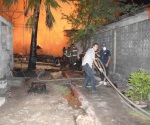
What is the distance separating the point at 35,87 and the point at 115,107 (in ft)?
14.0

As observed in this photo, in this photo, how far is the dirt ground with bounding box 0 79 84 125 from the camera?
226 inches

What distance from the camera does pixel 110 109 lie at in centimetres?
615

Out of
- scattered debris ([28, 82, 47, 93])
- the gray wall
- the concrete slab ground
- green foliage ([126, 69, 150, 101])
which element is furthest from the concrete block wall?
green foliage ([126, 69, 150, 101])

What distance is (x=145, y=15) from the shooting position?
7734 millimetres

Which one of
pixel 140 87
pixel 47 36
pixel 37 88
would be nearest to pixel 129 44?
pixel 140 87

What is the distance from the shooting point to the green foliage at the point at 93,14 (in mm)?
13102

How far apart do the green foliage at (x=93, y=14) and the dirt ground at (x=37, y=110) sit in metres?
6.03

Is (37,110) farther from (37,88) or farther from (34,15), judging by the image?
(34,15)

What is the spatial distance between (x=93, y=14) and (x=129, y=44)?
15.9 ft

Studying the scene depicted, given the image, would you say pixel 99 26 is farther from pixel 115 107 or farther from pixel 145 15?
pixel 115 107

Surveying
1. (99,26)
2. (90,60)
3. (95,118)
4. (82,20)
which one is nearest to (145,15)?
(90,60)

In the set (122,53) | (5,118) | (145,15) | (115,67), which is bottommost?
(5,118)

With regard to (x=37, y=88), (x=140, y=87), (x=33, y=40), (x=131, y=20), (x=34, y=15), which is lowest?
(x=37, y=88)

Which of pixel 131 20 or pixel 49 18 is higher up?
pixel 49 18
